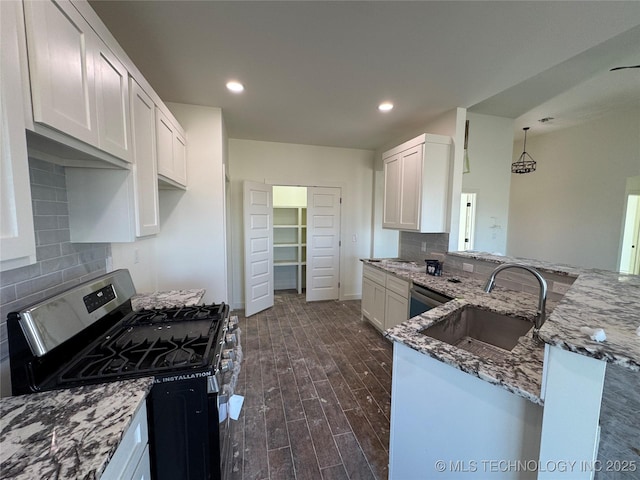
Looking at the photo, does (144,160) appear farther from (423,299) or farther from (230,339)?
(423,299)

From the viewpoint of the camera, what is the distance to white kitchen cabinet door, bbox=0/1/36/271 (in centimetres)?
65

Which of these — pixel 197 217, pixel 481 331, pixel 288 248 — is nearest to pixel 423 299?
Answer: pixel 481 331

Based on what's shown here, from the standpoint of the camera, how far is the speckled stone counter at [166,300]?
5.87 ft

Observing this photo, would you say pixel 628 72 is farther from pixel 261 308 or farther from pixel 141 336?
pixel 261 308

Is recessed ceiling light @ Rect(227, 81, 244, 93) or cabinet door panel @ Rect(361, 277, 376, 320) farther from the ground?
recessed ceiling light @ Rect(227, 81, 244, 93)

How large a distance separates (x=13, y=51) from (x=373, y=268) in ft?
10.7

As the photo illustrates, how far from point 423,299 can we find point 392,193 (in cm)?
158

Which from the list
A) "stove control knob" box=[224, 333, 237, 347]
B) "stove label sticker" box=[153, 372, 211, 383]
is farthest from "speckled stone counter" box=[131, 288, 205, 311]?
"stove label sticker" box=[153, 372, 211, 383]

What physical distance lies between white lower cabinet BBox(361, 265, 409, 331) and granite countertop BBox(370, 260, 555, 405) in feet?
2.01

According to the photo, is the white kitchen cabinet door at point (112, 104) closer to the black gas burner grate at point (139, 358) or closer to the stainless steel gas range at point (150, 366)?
the stainless steel gas range at point (150, 366)

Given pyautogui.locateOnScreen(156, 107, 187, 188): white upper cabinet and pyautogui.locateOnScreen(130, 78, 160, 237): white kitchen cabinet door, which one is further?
pyautogui.locateOnScreen(156, 107, 187, 188): white upper cabinet

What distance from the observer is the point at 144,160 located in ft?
5.04

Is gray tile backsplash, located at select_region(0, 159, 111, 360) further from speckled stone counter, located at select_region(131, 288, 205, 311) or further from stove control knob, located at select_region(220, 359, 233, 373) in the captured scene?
stove control knob, located at select_region(220, 359, 233, 373)

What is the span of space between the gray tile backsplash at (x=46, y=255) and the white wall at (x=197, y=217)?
1.31m
